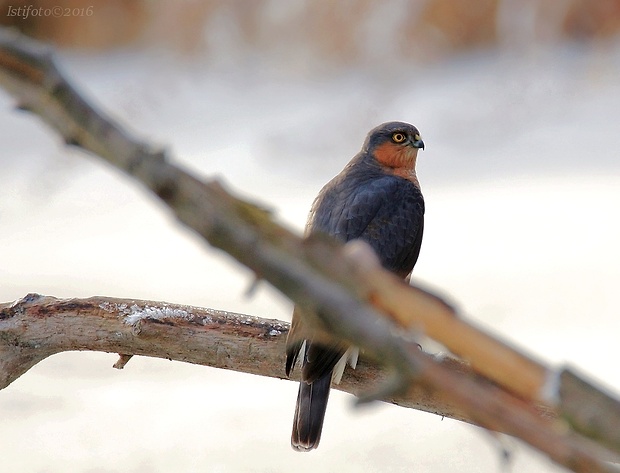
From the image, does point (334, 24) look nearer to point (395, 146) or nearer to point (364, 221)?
point (395, 146)

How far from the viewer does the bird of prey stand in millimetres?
1539

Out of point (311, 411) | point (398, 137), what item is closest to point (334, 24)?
point (398, 137)

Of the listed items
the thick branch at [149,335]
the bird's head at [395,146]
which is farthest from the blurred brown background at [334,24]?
the thick branch at [149,335]

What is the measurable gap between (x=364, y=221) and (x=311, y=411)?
1.26ft

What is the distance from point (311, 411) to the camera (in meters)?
1.63

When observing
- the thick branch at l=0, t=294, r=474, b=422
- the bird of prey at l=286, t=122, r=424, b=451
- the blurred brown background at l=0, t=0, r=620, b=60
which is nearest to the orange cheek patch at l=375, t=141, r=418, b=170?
the bird of prey at l=286, t=122, r=424, b=451

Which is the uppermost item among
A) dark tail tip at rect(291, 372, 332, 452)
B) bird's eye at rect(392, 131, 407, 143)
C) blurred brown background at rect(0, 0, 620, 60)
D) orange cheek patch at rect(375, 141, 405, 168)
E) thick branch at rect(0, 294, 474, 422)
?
blurred brown background at rect(0, 0, 620, 60)

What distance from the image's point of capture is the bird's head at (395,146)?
6.87 ft

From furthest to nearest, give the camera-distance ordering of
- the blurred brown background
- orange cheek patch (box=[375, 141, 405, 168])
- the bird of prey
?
the blurred brown background < orange cheek patch (box=[375, 141, 405, 168]) < the bird of prey

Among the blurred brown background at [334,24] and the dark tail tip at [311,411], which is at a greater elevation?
the blurred brown background at [334,24]

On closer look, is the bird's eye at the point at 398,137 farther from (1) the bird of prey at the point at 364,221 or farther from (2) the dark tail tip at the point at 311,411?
(2) the dark tail tip at the point at 311,411

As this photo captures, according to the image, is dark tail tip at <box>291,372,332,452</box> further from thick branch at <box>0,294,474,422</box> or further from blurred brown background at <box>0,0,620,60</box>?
blurred brown background at <box>0,0,620,60</box>

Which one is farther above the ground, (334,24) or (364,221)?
(334,24)

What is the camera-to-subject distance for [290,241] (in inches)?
14.1
